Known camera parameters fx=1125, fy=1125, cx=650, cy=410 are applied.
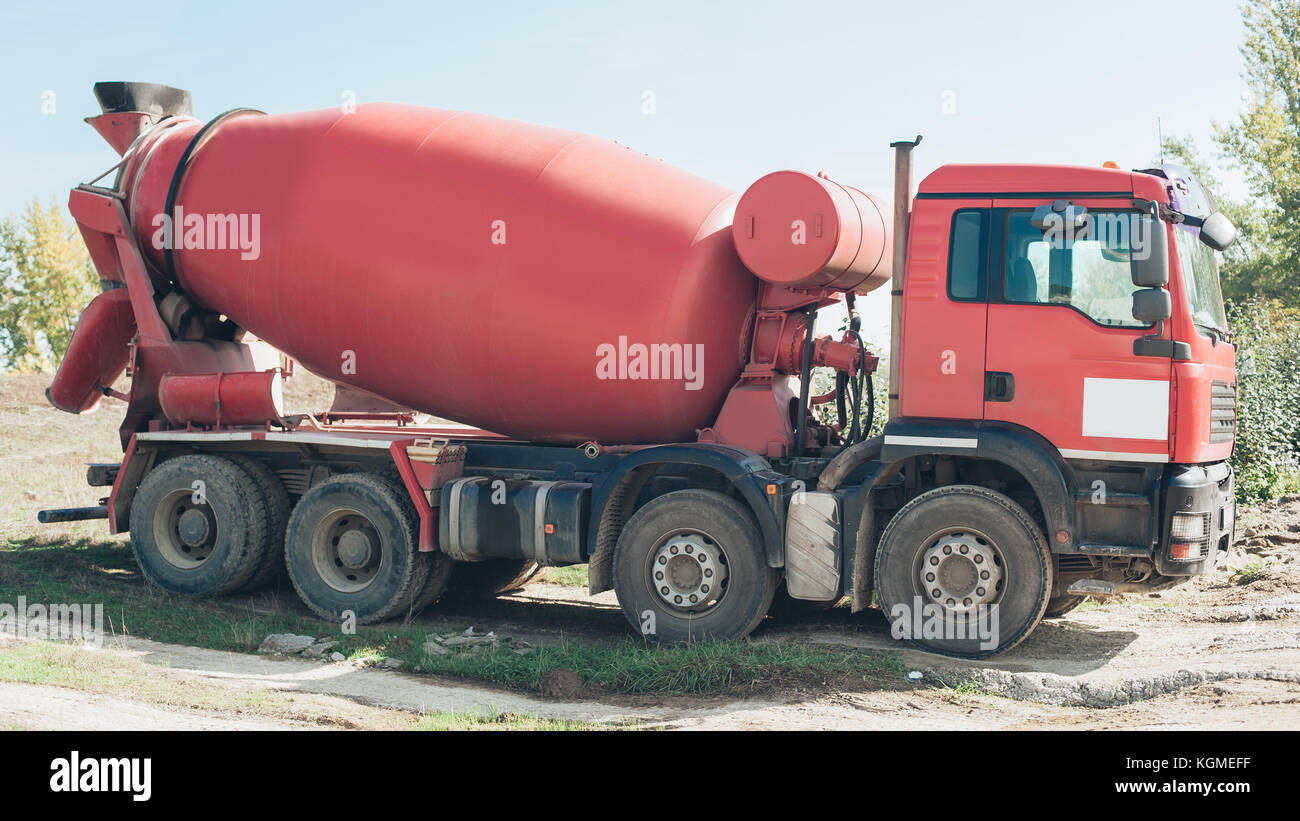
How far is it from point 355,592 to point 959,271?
218 inches

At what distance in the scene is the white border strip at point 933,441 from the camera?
7.56 meters

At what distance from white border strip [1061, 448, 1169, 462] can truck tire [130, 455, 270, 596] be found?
22.4 ft

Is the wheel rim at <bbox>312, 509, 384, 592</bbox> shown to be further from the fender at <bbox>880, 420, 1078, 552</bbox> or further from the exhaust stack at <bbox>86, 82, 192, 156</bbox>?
the fender at <bbox>880, 420, 1078, 552</bbox>

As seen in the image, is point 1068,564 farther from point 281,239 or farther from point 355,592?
point 281,239

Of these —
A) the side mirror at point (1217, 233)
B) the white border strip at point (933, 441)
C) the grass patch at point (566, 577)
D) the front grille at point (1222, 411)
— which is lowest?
the grass patch at point (566, 577)

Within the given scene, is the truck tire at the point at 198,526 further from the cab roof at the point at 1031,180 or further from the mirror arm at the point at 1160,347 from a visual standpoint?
the mirror arm at the point at 1160,347

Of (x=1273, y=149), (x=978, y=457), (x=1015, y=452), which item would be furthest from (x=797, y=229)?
(x=1273, y=149)

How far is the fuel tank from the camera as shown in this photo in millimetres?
8531

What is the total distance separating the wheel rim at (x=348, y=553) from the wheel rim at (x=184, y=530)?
1.21 meters

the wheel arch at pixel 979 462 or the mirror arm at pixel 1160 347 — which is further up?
the mirror arm at pixel 1160 347

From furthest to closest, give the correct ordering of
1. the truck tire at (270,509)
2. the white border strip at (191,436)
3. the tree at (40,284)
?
the tree at (40,284) < the truck tire at (270,509) < the white border strip at (191,436)

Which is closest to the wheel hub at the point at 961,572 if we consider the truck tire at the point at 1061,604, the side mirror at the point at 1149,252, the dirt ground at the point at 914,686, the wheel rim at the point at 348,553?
the dirt ground at the point at 914,686

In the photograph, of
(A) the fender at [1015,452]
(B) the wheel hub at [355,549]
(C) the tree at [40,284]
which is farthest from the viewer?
(C) the tree at [40,284]

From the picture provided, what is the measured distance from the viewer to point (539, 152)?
908 centimetres
